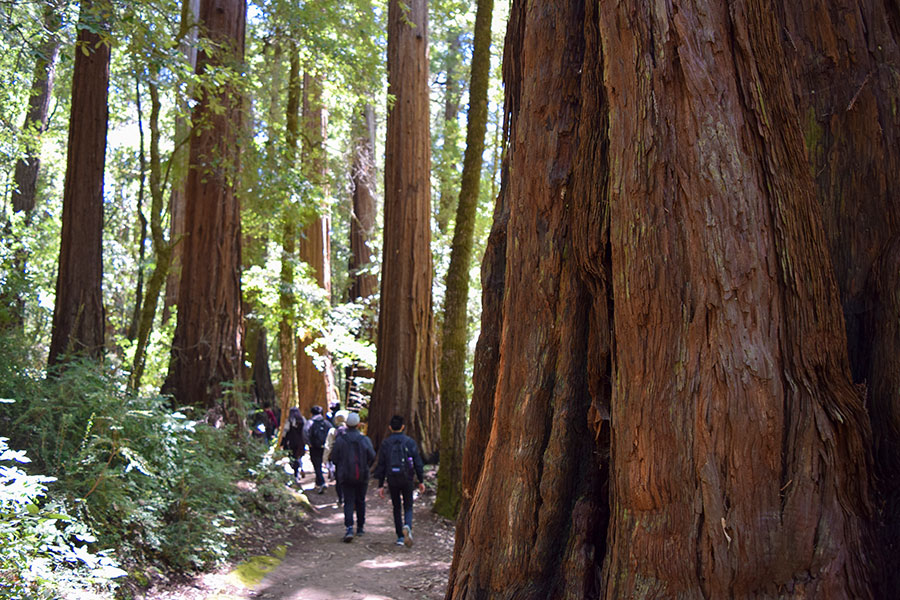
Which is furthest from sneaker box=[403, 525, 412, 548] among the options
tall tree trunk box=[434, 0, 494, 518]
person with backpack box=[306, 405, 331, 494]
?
person with backpack box=[306, 405, 331, 494]

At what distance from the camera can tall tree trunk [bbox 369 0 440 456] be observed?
638 inches

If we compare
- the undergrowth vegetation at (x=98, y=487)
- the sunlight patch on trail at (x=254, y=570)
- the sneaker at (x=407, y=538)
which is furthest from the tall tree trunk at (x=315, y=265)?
the sunlight patch on trail at (x=254, y=570)

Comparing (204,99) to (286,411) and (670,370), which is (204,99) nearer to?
(286,411)

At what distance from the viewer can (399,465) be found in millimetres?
10305

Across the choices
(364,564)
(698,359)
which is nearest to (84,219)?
(364,564)

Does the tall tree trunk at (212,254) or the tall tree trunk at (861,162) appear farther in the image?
the tall tree trunk at (212,254)

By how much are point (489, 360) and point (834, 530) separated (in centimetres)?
222

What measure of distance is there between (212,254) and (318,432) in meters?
4.08

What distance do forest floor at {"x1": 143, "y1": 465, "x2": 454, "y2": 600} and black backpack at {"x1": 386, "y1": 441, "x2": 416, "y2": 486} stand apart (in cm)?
→ 94

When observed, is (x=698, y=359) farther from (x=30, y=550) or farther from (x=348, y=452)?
(x=348, y=452)

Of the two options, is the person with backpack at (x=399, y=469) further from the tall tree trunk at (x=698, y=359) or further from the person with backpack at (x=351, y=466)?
the tall tree trunk at (x=698, y=359)

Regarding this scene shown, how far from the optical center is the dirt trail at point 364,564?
799cm

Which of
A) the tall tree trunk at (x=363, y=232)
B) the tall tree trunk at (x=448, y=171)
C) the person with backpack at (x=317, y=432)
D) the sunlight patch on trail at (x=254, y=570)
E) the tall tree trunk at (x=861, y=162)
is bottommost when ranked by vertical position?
the sunlight patch on trail at (x=254, y=570)

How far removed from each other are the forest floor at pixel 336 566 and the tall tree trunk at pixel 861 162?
18.3 ft
